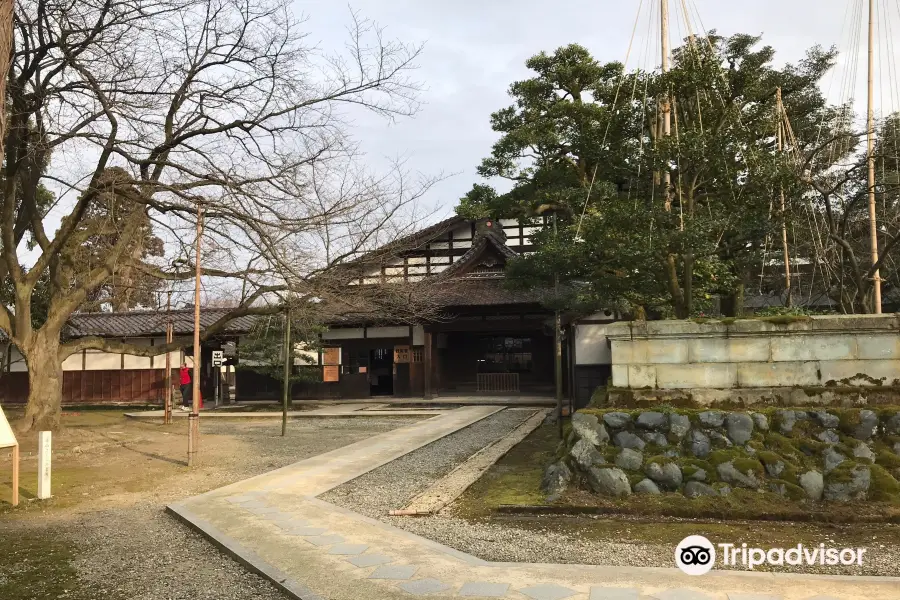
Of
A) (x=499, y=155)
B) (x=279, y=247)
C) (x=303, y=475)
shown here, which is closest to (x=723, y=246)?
(x=303, y=475)

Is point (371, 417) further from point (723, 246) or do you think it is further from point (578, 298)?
point (723, 246)

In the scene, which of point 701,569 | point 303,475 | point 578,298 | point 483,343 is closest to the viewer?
point 701,569

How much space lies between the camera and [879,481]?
627 centimetres

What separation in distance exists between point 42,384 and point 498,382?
1616cm

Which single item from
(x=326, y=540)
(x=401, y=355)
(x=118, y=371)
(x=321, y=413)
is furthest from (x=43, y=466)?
(x=118, y=371)

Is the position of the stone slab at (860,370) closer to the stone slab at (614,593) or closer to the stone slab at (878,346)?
the stone slab at (878,346)

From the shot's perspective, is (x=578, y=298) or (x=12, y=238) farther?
(x=578, y=298)

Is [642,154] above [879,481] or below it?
above

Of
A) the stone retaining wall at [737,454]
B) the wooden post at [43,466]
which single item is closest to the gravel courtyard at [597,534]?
the stone retaining wall at [737,454]

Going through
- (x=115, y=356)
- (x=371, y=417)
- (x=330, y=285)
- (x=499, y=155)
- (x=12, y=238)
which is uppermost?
(x=499, y=155)

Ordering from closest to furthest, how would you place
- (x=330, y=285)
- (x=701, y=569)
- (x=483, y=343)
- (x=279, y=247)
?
(x=701, y=569) → (x=279, y=247) → (x=330, y=285) → (x=483, y=343)

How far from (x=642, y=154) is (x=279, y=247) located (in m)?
7.01

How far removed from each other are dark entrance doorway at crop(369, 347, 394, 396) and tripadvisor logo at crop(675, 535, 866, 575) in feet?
71.8

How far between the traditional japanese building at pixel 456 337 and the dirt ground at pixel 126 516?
30.3ft
